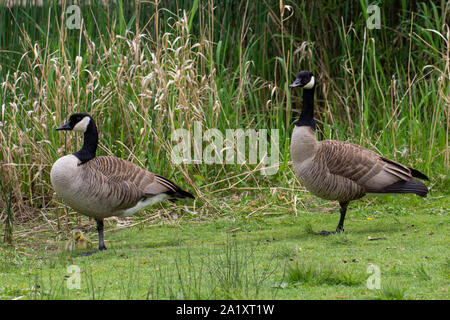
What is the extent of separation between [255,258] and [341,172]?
1563 mm

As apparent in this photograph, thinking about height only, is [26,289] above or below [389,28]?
below

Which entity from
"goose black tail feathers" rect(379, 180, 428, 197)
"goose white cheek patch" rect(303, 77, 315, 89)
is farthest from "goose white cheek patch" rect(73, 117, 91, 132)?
"goose black tail feathers" rect(379, 180, 428, 197)

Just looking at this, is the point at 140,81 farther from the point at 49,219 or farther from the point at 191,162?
the point at 49,219

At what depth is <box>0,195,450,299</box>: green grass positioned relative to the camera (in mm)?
4027

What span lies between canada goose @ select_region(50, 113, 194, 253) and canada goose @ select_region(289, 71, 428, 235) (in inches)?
53.1

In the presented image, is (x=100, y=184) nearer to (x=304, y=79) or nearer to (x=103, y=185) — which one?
(x=103, y=185)

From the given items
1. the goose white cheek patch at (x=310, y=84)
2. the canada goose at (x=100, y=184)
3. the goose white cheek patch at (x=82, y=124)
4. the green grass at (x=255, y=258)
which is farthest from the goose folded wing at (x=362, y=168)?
the goose white cheek patch at (x=82, y=124)

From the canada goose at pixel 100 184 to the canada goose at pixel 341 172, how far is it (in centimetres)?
135

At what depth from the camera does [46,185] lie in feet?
24.8

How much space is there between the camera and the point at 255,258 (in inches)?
204

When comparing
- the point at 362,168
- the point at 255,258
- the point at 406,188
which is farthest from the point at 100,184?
the point at 406,188

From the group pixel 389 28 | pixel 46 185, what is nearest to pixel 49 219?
pixel 46 185

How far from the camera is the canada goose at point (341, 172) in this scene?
6.14 m

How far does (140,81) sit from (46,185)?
1.79 meters
